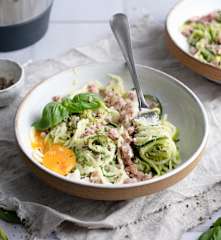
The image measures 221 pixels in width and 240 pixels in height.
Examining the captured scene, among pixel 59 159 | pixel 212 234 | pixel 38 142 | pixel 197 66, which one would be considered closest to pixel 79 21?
pixel 197 66

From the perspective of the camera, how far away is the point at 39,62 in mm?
2990

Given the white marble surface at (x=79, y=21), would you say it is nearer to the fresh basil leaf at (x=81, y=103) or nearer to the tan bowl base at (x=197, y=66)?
the tan bowl base at (x=197, y=66)

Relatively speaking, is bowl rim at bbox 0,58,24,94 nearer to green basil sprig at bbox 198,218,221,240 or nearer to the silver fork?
the silver fork

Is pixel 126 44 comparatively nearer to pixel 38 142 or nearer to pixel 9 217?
pixel 38 142

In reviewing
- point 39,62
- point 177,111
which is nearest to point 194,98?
point 177,111

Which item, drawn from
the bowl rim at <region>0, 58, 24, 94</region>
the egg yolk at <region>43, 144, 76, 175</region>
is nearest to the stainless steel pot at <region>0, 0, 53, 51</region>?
the bowl rim at <region>0, 58, 24, 94</region>

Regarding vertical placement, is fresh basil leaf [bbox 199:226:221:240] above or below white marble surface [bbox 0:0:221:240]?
above

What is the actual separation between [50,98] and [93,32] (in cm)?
75

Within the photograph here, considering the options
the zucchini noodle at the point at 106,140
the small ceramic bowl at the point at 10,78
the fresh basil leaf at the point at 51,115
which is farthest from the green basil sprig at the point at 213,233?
the small ceramic bowl at the point at 10,78

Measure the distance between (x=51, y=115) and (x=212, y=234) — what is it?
0.73m

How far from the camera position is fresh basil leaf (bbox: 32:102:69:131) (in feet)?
7.76

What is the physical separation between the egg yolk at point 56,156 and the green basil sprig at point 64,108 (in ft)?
0.21

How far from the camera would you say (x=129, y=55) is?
266 centimetres

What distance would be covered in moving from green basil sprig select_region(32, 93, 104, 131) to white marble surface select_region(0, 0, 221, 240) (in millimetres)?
679
